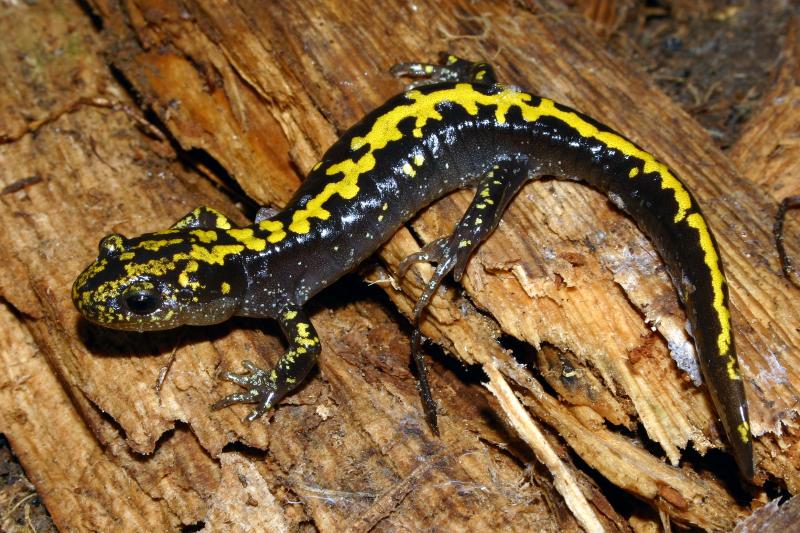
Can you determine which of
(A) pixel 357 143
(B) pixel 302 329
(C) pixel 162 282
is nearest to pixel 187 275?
(C) pixel 162 282

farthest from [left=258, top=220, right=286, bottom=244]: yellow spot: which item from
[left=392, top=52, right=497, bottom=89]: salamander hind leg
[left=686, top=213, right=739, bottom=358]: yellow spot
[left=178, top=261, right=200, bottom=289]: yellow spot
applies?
[left=686, top=213, right=739, bottom=358]: yellow spot

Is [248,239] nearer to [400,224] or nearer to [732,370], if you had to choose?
[400,224]

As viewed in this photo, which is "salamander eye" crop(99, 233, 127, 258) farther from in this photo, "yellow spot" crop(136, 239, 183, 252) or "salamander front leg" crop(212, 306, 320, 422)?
"salamander front leg" crop(212, 306, 320, 422)

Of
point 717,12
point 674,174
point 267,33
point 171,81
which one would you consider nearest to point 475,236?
point 674,174

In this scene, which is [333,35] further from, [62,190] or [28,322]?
[28,322]

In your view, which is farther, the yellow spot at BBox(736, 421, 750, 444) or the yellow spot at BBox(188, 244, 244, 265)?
the yellow spot at BBox(188, 244, 244, 265)

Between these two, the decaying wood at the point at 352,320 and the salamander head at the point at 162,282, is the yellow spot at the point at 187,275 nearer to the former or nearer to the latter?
the salamander head at the point at 162,282
